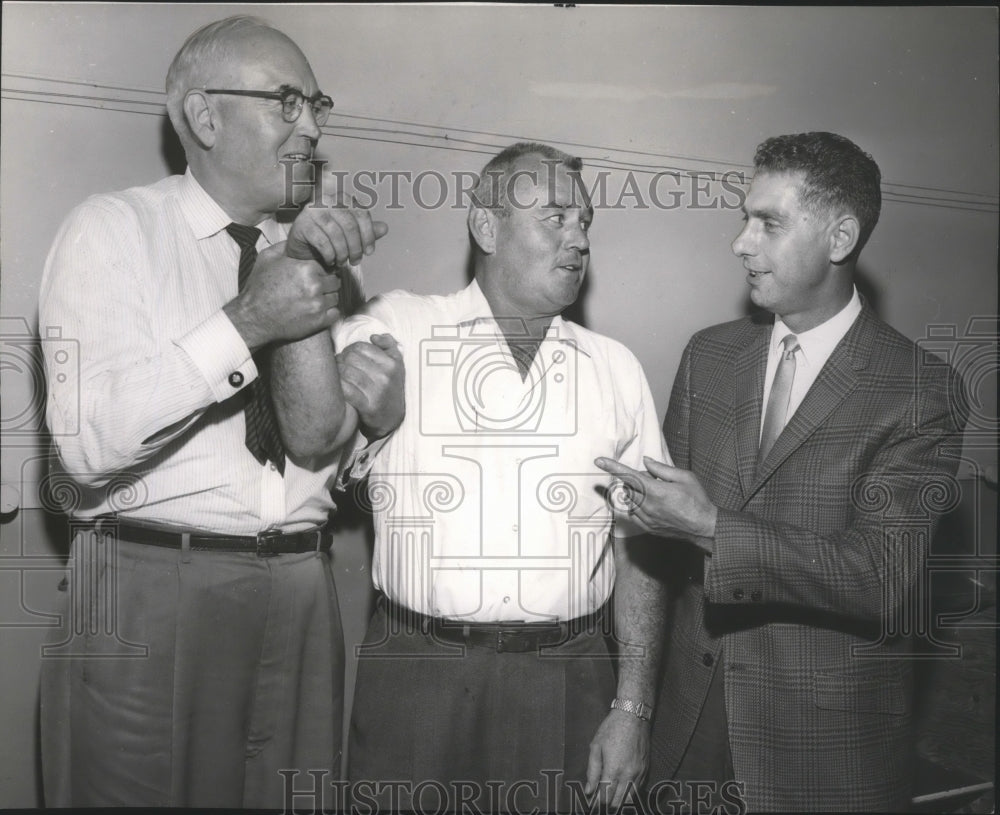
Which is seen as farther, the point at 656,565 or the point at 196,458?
the point at 656,565

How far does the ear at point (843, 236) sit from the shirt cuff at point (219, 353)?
132cm

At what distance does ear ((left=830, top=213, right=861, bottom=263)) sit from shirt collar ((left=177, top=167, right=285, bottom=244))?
1.36 meters

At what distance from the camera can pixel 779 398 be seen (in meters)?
2.10

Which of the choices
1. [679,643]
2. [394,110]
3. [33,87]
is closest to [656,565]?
[679,643]

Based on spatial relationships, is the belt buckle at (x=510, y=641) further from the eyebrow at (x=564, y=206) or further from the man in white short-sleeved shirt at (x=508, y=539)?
the eyebrow at (x=564, y=206)

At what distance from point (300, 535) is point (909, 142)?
6.04ft

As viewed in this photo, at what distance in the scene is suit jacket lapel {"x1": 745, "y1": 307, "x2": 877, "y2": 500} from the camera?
2.01 metres

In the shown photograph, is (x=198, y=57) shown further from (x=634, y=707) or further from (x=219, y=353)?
(x=634, y=707)

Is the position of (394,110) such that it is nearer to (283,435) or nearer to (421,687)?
(283,435)

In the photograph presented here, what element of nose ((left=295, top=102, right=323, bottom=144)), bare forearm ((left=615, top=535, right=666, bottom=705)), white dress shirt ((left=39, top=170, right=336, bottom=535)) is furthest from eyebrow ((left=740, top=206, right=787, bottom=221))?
white dress shirt ((left=39, top=170, right=336, bottom=535))

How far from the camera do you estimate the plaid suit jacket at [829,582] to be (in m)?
1.98

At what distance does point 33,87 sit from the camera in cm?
214

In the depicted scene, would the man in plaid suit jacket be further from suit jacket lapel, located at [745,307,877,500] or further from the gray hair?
the gray hair

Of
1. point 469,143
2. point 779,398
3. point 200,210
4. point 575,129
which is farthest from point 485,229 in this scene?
point 779,398
